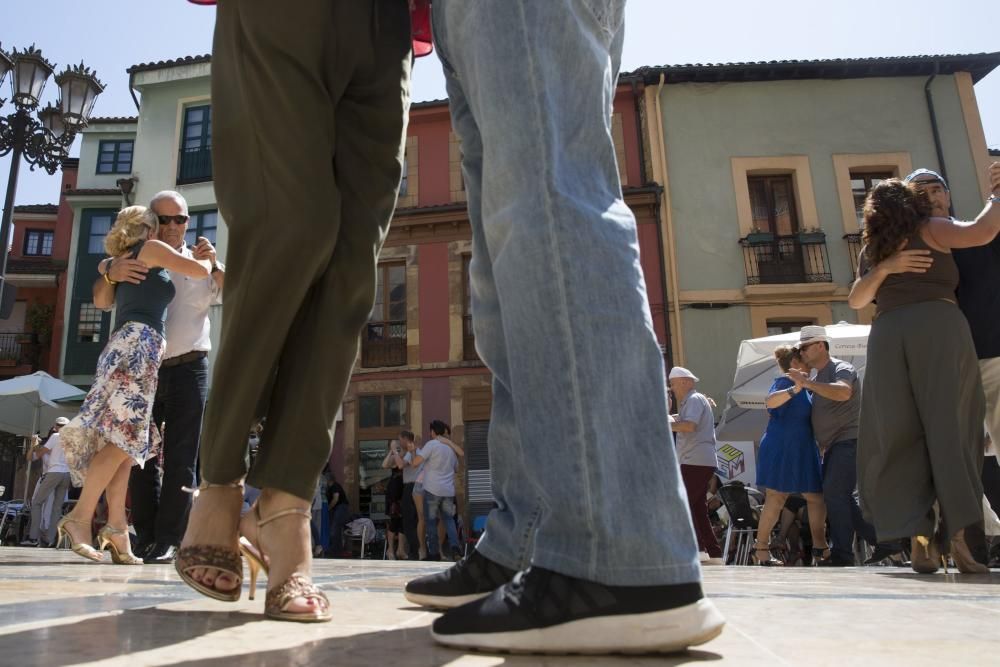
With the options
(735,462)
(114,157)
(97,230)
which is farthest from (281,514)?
(114,157)

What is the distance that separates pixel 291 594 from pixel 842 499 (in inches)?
180

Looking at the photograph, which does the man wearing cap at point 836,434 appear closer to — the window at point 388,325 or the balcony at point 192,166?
the window at point 388,325

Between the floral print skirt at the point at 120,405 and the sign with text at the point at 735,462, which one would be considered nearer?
the floral print skirt at the point at 120,405

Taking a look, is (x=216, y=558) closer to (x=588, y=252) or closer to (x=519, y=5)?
(x=588, y=252)

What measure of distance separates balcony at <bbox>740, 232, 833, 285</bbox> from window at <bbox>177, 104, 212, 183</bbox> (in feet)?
42.1

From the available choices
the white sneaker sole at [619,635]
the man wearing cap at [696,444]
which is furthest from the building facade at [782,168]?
the white sneaker sole at [619,635]

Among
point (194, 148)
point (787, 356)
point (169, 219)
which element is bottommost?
point (787, 356)

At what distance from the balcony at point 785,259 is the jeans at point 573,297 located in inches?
583

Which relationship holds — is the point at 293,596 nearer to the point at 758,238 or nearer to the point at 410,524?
the point at 410,524

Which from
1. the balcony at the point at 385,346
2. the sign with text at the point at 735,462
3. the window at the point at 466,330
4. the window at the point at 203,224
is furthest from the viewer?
the window at the point at 203,224

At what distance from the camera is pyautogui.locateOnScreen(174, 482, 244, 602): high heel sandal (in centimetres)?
135

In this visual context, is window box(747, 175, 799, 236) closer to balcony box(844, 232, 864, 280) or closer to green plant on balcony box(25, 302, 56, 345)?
balcony box(844, 232, 864, 280)

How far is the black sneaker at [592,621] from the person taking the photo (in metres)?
0.93

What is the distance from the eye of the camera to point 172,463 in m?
3.43
